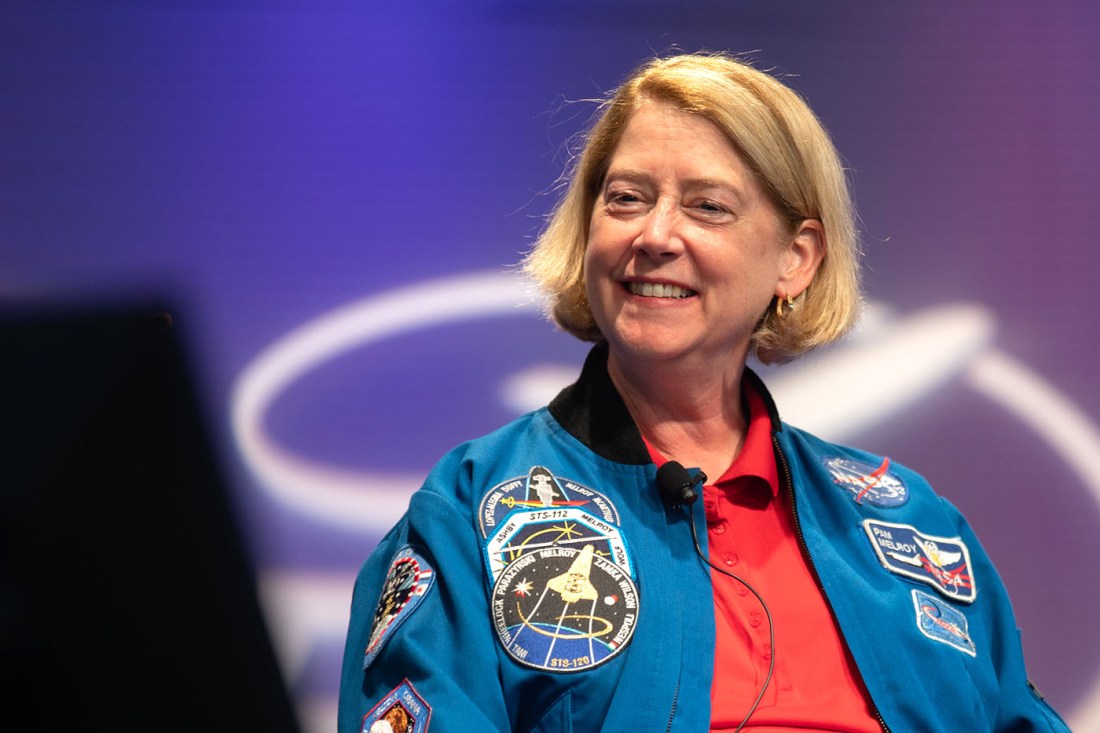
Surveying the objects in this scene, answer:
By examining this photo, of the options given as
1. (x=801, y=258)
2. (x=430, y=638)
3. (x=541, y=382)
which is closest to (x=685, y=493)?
(x=430, y=638)

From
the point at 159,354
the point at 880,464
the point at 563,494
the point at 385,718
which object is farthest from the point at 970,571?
the point at 159,354

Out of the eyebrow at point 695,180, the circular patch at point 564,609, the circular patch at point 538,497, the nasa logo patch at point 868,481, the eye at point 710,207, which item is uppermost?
the eyebrow at point 695,180

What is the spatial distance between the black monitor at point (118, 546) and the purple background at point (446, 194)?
0.20 feet

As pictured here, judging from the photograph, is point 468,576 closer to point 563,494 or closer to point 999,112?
point 563,494

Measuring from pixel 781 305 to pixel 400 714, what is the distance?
2.98ft

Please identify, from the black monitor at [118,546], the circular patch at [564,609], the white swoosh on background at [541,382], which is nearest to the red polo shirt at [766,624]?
the circular patch at [564,609]

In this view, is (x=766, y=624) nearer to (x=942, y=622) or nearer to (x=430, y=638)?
(x=942, y=622)

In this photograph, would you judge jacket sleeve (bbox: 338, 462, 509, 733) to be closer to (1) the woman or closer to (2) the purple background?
(1) the woman

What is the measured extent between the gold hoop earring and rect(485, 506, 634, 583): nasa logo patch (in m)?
0.52

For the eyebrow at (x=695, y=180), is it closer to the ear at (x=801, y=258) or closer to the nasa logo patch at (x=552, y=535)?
the ear at (x=801, y=258)

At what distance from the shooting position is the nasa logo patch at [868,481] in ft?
6.20

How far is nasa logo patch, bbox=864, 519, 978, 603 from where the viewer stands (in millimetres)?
1795

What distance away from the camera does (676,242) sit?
1.68 meters

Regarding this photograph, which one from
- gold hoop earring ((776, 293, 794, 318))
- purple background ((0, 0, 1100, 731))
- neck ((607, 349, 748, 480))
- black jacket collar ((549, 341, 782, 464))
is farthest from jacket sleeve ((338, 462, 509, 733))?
purple background ((0, 0, 1100, 731))
